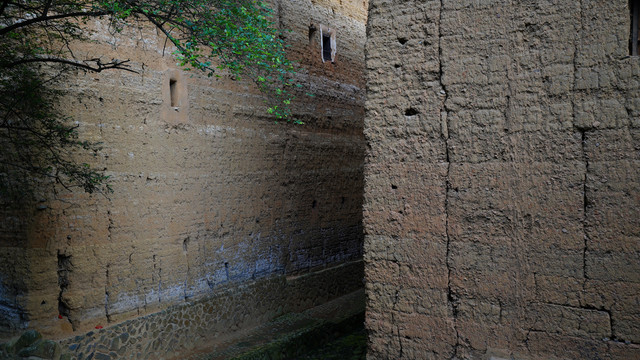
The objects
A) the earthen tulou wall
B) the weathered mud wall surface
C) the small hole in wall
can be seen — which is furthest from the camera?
the earthen tulou wall

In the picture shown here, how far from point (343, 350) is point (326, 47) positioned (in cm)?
645

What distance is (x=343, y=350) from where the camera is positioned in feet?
27.5

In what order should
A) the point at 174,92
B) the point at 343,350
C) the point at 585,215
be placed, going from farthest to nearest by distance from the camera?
1. the point at 343,350
2. the point at 174,92
3. the point at 585,215

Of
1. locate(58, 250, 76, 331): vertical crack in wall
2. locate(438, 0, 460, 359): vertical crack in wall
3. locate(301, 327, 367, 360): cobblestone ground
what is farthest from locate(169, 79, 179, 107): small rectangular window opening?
locate(438, 0, 460, 359): vertical crack in wall

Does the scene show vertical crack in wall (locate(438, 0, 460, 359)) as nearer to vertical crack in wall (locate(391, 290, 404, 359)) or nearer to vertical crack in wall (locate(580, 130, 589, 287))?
vertical crack in wall (locate(391, 290, 404, 359))

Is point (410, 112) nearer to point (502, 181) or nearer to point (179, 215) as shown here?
point (502, 181)

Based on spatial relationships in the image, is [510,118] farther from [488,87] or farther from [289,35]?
[289,35]

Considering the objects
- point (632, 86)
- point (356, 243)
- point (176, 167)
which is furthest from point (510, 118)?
point (356, 243)

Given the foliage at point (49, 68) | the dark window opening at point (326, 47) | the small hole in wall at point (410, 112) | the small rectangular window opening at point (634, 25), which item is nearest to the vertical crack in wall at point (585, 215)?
the small rectangular window opening at point (634, 25)

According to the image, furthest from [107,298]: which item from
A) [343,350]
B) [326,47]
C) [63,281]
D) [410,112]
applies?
[326,47]

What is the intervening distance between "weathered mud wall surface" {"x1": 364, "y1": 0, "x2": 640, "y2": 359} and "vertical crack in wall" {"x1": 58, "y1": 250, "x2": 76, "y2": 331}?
13.6 feet

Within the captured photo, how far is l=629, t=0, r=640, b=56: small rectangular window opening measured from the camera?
3074mm

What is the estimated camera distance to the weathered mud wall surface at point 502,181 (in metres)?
3.04

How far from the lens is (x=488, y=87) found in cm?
344
